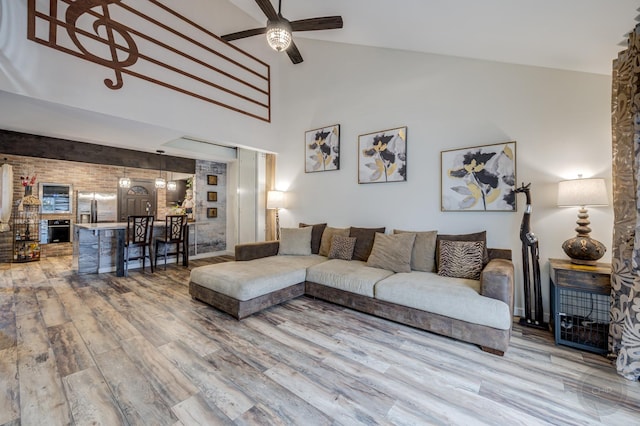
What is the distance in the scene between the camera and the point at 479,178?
3035 mm

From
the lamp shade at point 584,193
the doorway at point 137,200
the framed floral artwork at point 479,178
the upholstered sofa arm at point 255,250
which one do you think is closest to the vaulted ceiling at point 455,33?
the framed floral artwork at point 479,178

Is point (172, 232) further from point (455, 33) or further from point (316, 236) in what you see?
point (455, 33)

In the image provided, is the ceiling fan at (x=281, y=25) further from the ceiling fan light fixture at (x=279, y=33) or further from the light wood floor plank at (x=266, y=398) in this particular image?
the light wood floor plank at (x=266, y=398)

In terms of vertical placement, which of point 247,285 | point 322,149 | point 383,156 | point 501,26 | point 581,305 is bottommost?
point 581,305

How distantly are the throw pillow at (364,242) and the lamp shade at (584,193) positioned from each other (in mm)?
1954

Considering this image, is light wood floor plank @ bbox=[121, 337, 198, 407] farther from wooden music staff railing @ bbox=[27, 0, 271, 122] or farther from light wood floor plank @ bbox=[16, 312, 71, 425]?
wooden music staff railing @ bbox=[27, 0, 271, 122]

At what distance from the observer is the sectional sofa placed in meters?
2.18

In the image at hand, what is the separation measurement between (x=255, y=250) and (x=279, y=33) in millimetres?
2757

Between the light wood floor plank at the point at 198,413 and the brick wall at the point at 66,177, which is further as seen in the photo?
the brick wall at the point at 66,177

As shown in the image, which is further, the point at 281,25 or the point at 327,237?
the point at 327,237

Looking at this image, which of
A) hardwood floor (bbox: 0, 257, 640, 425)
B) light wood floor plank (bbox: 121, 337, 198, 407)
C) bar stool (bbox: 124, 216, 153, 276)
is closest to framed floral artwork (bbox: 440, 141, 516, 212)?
hardwood floor (bbox: 0, 257, 640, 425)

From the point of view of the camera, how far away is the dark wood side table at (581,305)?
6.89 ft

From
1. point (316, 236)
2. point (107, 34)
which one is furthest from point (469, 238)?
point (107, 34)

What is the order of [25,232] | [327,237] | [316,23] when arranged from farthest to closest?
[25,232]
[327,237]
[316,23]
